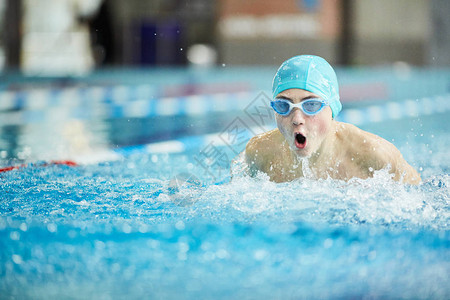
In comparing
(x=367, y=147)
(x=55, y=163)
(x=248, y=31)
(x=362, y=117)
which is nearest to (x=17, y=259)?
(x=367, y=147)

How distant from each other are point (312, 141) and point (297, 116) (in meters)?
0.12

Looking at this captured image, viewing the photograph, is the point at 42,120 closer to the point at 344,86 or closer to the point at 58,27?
the point at 344,86

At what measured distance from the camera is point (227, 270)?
66.7 inches

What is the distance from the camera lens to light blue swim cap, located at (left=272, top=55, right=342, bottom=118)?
7.30ft

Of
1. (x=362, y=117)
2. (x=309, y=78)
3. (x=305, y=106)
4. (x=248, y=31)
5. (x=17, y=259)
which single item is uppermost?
(x=248, y=31)

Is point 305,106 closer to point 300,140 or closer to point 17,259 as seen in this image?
point 300,140

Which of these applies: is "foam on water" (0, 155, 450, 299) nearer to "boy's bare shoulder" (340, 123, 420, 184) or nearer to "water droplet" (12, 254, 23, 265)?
"water droplet" (12, 254, 23, 265)

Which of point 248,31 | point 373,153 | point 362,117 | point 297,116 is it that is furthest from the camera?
point 248,31

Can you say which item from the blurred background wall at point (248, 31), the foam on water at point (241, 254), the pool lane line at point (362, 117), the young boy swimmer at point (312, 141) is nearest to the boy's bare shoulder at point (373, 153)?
the young boy swimmer at point (312, 141)

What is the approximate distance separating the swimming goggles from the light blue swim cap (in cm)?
5

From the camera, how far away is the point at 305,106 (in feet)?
7.16

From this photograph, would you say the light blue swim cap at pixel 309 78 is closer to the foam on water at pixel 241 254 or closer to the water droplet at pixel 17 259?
the foam on water at pixel 241 254

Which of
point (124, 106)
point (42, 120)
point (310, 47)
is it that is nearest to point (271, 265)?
point (42, 120)

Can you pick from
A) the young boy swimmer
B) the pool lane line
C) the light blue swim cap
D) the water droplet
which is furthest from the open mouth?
the pool lane line
